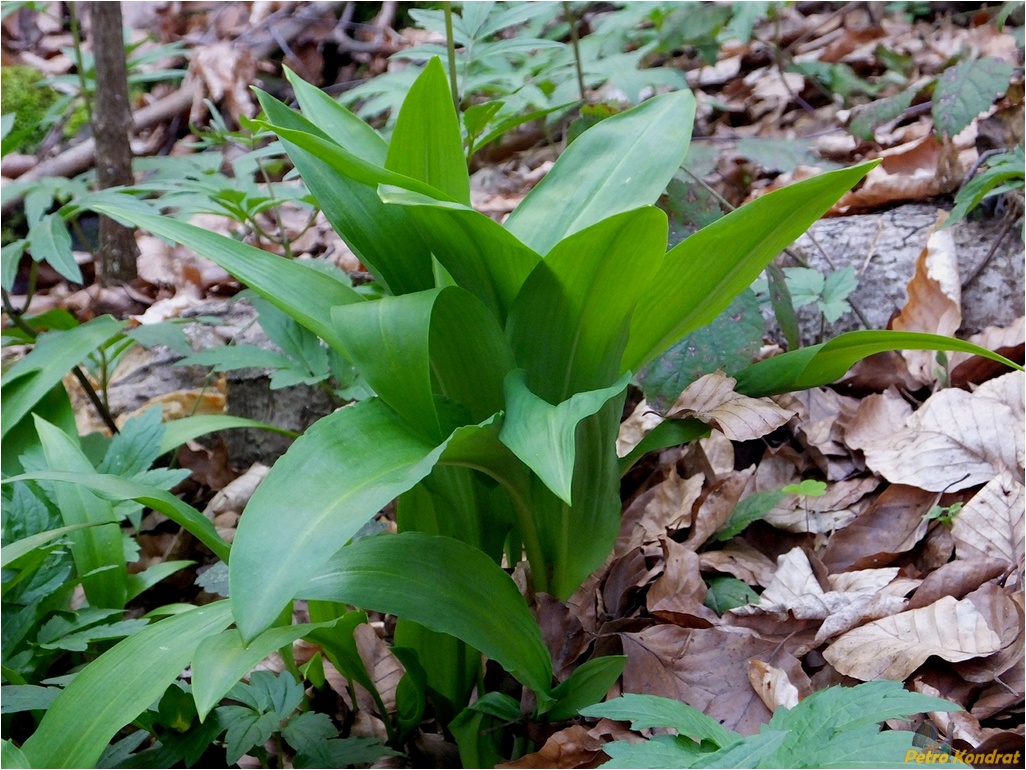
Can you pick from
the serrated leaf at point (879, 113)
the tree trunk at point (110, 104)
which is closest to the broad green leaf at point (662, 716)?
the serrated leaf at point (879, 113)

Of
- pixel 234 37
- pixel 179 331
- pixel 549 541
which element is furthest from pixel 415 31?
pixel 549 541

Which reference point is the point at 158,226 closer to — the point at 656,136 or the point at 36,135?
the point at 656,136

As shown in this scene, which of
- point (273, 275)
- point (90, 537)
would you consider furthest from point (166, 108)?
point (273, 275)

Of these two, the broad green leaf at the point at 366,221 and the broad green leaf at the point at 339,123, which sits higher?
the broad green leaf at the point at 339,123

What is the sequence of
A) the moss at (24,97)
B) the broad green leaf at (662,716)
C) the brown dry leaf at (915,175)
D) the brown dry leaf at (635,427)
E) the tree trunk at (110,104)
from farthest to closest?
the moss at (24,97), the tree trunk at (110,104), the brown dry leaf at (915,175), the brown dry leaf at (635,427), the broad green leaf at (662,716)

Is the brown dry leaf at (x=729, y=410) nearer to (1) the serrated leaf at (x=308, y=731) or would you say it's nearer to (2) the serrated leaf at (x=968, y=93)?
(1) the serrated leaf at (x=308, y=731)

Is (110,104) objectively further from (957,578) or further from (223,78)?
(957,578)

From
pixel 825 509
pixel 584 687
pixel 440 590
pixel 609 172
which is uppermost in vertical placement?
pixel 609 172
